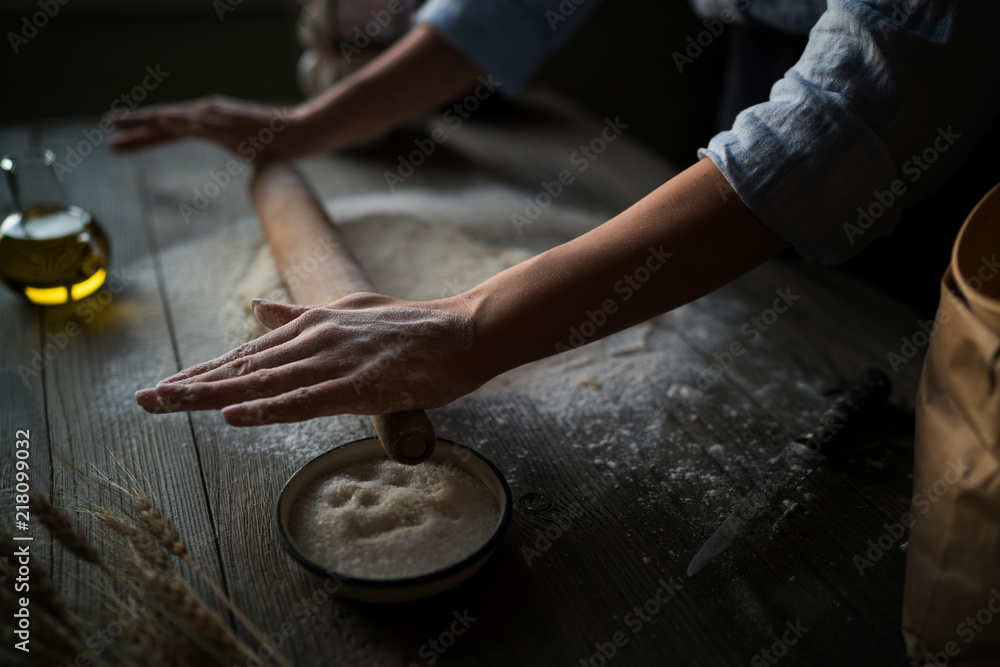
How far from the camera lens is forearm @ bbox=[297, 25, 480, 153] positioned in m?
1.45

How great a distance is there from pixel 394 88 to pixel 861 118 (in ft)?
3.17

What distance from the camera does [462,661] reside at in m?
0.64

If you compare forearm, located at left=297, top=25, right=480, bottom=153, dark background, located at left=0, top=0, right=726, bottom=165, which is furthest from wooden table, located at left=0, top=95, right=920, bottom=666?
dark background, located at left=0, top=0, right=726, bottom=165

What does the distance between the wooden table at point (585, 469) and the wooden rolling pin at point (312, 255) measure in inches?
4.8

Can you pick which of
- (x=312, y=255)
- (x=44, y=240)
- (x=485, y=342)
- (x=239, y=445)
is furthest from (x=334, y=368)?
(x=44, y=240)

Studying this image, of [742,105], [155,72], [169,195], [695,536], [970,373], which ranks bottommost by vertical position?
[155,72]

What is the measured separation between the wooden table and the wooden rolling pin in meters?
0.12

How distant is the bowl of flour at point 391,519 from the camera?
0.65 metres

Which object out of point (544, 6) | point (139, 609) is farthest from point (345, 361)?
point (544, 6)

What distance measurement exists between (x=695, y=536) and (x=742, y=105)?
105 cm

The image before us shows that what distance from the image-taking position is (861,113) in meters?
0.76

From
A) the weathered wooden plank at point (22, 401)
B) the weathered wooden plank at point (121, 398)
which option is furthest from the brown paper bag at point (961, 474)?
the weathered wooden plank at point (22, 401)

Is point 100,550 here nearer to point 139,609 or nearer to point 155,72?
point 139,609

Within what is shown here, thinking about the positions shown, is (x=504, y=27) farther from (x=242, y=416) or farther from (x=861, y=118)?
(x=242, y=416)
